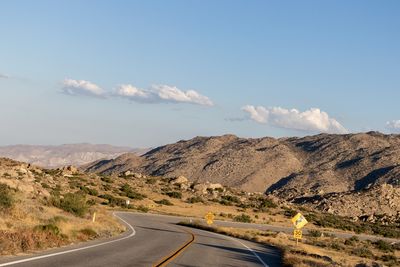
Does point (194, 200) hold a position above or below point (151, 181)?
below

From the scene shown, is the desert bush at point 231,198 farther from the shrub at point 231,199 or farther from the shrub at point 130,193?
the shrub at point 130,193

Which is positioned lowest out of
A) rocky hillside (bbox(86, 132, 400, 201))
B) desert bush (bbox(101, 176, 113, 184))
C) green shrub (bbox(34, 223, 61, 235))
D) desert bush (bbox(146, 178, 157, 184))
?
green shrub (bbox(34, 223, 61, 235))

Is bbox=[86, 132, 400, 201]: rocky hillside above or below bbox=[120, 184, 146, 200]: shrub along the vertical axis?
above

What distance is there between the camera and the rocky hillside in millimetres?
128500

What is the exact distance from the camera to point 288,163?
15200cm

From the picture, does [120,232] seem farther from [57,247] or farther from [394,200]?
[394,200]

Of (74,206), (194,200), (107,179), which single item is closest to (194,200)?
(194,200)

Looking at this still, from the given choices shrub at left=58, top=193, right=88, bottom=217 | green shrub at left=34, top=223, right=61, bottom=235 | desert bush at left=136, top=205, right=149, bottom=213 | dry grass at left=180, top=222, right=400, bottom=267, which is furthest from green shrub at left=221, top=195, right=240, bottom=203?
green shrub at left=34, top=223, right=61, bottom=235

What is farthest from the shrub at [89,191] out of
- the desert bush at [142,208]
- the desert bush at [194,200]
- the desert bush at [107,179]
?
the desert bush at [194,200]

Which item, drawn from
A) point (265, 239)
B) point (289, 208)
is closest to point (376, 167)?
point (289, 208)

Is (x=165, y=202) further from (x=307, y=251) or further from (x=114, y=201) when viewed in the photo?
(x=307, y=251)

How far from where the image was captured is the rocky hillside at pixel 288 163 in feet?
422

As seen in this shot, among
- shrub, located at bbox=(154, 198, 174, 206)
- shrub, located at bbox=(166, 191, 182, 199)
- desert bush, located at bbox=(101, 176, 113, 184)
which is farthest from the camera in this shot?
desert bush, located at bbox=(101, 176, 113, 184)

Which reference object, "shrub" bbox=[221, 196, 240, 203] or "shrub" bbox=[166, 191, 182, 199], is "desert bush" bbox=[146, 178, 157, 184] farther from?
"shrub" bbox=[221, 196, 240, 203]
